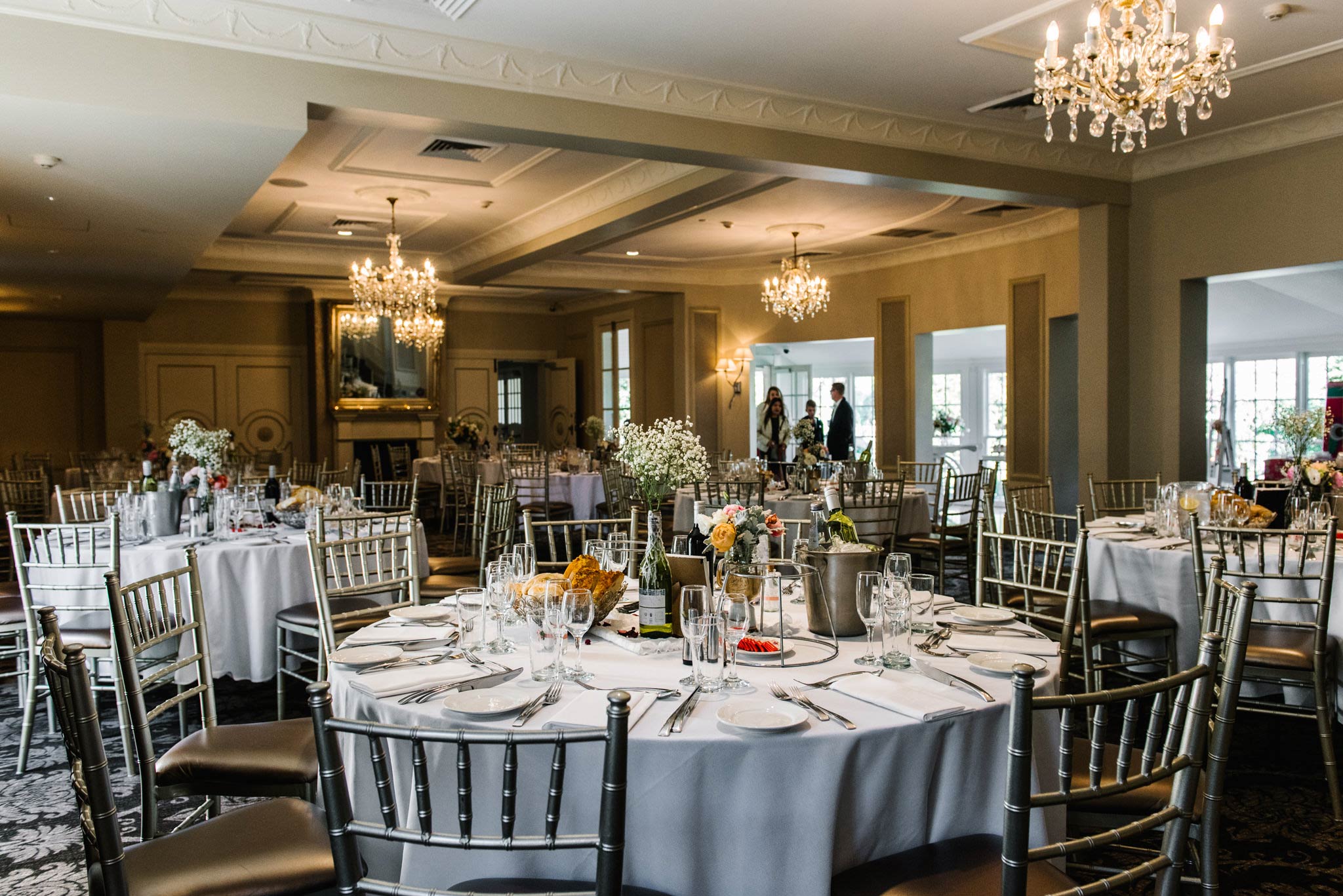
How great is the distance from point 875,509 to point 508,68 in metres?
3.63

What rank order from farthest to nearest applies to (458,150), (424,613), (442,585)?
(458,150) → (442,585) → (424,613)

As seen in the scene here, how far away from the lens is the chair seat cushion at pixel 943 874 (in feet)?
6.01

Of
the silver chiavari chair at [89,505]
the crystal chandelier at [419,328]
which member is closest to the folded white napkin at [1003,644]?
the silver chiavari chair at [89,505]

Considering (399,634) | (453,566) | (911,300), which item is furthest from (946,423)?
(399,634)

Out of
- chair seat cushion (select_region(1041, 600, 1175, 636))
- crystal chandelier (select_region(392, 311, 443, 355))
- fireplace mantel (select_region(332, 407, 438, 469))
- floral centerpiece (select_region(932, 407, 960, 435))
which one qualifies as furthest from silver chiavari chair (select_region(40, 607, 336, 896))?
floral centerpiece (select_region(932, 407, 960, 435))

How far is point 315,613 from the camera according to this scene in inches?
172

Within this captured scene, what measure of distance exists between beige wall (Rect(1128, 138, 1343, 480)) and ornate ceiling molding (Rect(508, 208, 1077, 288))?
2.00 metres

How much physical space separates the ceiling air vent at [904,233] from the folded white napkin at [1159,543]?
6.39 m

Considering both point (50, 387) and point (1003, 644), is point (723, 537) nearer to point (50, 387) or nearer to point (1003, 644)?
point (1003, 644)

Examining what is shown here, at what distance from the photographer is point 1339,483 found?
174 inches

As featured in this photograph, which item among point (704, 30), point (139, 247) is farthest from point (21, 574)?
point (139, 247)

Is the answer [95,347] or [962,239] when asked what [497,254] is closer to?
[962,239]

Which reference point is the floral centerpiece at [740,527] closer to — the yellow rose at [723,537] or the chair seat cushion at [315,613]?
the yellow rose at [723,537]

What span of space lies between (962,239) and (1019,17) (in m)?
6.21
